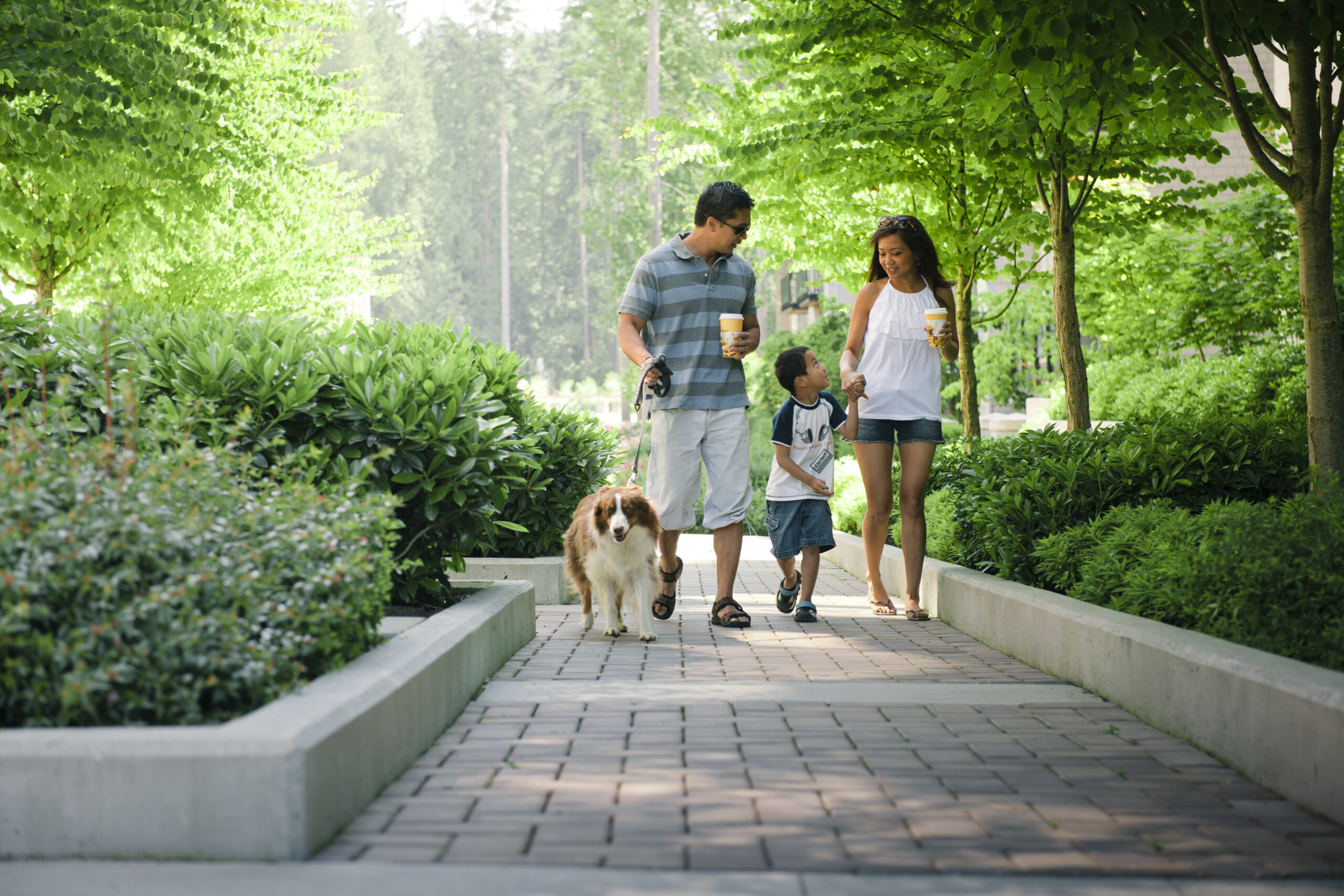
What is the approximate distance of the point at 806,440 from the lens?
7691mm

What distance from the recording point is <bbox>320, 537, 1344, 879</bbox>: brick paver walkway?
3.08 meters

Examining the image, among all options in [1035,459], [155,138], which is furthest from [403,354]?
[155,138]

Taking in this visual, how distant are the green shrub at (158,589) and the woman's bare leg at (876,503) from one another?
412cm

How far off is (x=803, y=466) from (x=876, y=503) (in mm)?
529

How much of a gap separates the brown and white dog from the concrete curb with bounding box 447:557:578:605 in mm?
2043

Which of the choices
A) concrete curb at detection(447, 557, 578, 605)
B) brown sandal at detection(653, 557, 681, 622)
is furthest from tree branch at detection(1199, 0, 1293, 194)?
concrete curb at detection(447, 557, 578, 605)

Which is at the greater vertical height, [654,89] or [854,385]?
[654,89]

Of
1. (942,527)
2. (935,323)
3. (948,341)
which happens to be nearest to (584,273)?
(942,527)

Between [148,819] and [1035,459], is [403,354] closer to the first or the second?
[148,819]

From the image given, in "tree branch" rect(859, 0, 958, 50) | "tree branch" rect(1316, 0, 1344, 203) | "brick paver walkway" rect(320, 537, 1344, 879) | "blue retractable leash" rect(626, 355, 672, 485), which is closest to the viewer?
"brick paver walkway" rect(320, 537, 1344, 879)

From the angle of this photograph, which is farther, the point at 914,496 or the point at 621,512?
the point at 914,496

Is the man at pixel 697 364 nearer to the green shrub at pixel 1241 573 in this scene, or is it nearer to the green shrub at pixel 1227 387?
the green shrub at pixel 1241 573

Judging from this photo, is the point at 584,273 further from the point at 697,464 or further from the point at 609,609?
the point at 609,609

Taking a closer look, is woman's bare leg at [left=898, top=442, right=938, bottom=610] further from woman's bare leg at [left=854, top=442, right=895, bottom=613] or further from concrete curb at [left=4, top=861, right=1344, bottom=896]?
concrete curb at [left=4, top=861, right=1344, bottom=896]
